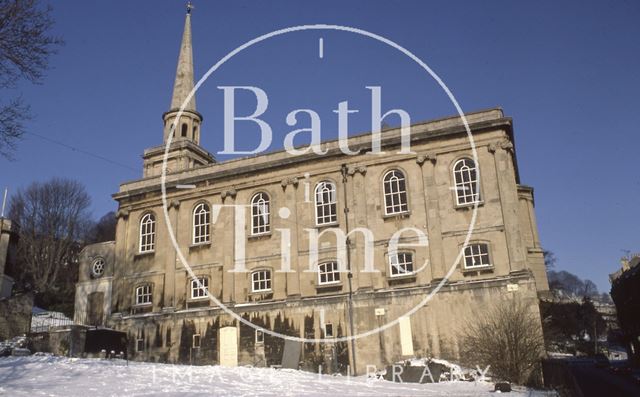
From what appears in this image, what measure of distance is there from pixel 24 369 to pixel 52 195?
40.1 meters

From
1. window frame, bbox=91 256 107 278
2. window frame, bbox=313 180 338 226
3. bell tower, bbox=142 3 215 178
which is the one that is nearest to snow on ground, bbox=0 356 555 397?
window frame, bbox=313 180 338 226

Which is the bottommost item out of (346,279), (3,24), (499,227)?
(346,279)

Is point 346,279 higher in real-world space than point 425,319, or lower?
higher

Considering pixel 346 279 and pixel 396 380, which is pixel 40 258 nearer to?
pixel 346 279

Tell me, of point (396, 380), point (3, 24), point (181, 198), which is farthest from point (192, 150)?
point (3, 24)

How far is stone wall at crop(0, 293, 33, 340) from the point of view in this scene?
101 ft

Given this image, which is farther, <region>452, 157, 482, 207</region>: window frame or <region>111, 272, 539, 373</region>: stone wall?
<region>452, 157, 482, 207</region>: window frame

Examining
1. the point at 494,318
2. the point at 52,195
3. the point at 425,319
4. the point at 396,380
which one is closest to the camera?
the point at 396,380

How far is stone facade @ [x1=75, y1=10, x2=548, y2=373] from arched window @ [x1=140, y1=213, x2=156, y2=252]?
101mm

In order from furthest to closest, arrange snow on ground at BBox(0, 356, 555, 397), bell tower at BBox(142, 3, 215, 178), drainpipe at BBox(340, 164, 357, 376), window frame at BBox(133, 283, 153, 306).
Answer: bell tower at BBox(142, 3, 215, 178) < window frame at BBox(133, 283, 153, 306) < drainpipe at BBox(340, 164, 357, 376) < snow on ground at BBox(0, 356, 555, 397)

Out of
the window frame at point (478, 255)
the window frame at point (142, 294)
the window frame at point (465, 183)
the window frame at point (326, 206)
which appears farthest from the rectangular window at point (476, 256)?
the window frame at point (142, 294)

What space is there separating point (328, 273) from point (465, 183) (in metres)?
8.20

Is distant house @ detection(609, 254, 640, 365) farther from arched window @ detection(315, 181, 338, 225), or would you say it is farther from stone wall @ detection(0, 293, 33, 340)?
stone wall @ detection(0, 293, 33, 340)

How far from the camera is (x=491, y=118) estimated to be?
26.6 m
